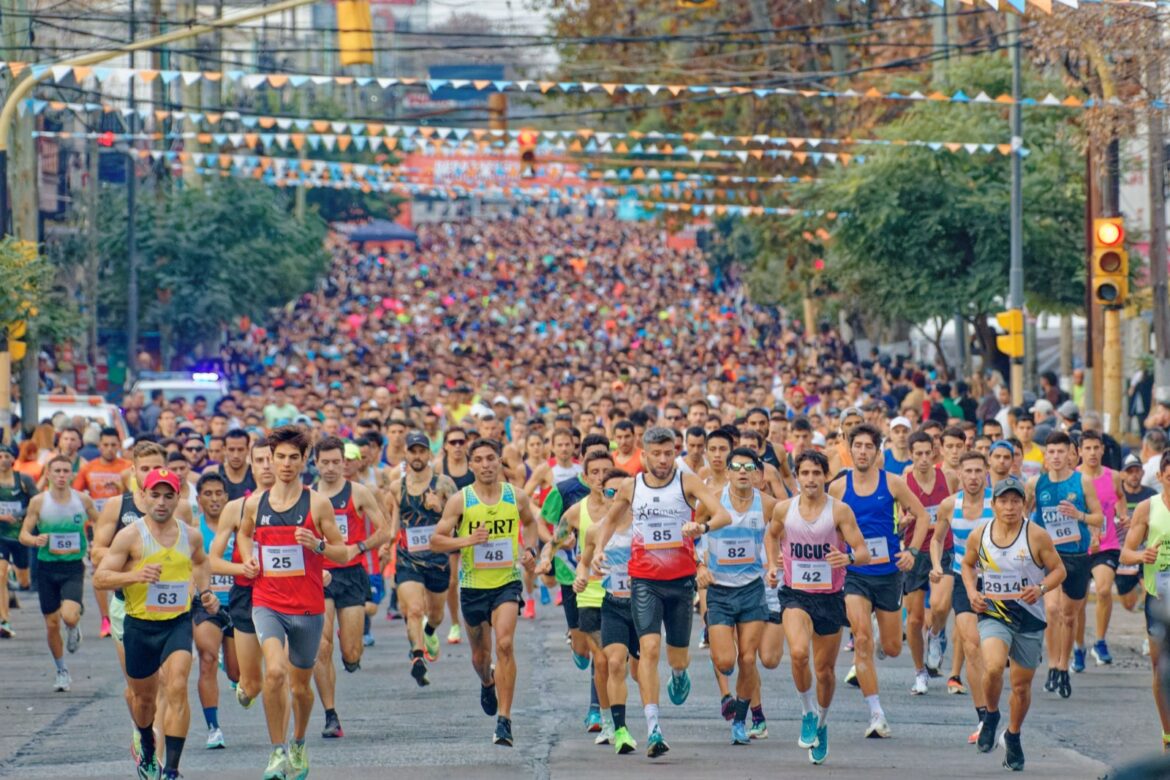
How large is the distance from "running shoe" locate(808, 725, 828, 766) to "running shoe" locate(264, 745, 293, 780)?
2.79 meters

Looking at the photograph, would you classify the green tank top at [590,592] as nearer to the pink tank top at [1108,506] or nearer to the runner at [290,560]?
the runner at [290,560]

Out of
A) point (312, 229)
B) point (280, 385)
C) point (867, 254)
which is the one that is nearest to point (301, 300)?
point (312, 229)

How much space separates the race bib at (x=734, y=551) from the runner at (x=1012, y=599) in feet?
4.33

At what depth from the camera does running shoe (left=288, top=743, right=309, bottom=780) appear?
1095 cm

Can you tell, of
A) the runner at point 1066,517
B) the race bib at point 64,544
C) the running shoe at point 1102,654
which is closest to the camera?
the runner at point 1066,517

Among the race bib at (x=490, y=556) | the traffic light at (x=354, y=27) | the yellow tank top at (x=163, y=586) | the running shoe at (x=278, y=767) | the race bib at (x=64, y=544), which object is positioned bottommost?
the running shoe at (x=278, y=767)

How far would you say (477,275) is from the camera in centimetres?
7756

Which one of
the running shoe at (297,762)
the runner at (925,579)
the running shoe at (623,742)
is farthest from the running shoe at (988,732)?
the running shoe at (297,762)

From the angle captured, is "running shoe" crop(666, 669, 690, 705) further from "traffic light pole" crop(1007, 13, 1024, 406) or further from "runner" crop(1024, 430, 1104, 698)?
"traffic light pole" crop(1007, 13, 1024, 406)

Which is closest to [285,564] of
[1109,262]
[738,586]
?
[738,586]

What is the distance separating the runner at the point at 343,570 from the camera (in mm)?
13078

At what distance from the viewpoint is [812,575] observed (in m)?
12.4

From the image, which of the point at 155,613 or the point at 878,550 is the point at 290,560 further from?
the point at 878,550

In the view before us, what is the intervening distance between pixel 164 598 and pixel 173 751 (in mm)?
759
